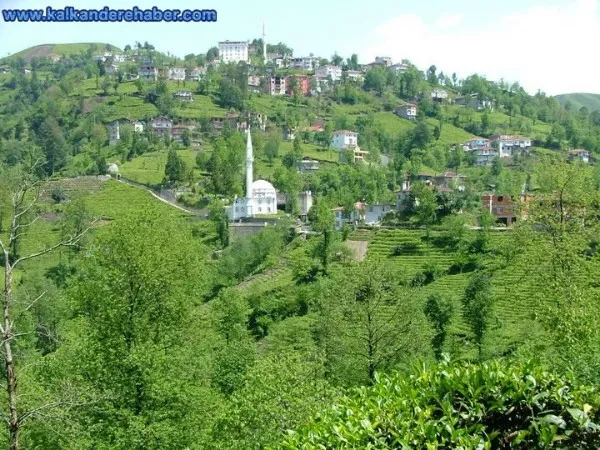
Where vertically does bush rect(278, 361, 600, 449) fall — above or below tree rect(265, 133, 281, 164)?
above

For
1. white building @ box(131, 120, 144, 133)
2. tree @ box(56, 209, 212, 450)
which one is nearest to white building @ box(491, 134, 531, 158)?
white building @ box(131, 120, 144, 133)

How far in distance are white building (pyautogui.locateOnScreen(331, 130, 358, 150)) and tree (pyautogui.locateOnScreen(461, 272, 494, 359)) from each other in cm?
5762

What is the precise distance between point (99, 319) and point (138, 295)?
0.81 m

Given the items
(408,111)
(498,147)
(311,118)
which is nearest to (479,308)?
(498,147)

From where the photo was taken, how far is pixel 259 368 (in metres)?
12.1

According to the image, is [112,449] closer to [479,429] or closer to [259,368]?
[259,368]

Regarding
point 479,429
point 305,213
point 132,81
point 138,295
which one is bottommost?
point 305,213

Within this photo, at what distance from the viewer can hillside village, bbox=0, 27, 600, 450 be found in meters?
7.03

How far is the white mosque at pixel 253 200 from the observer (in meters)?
63.5

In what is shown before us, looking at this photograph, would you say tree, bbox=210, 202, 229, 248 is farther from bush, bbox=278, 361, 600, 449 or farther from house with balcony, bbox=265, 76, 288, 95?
house with balcony, bbox=265, 76, 288, 95

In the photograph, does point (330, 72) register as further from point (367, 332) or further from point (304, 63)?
point (367, 332)

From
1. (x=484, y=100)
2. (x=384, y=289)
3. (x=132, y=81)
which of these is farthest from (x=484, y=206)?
(x=132, y=81)

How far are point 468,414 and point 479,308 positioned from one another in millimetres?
27988

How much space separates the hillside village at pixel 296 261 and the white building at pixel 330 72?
1.08 m
